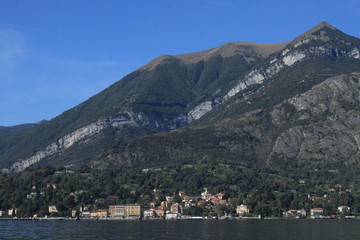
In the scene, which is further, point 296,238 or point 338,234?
point 338,234

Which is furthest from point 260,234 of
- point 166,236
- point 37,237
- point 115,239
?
point 37,237

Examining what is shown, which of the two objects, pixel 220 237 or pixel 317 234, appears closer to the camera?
pixel 220 237

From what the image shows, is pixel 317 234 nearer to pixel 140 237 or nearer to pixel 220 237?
pixel 220 237

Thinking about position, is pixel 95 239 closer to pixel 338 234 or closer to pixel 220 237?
pixel 220 237

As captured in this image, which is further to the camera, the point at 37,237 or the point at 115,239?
the point at 37,237

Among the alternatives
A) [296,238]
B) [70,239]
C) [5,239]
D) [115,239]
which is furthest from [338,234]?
[5,239]

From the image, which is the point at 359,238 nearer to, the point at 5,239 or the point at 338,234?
the point at 338,234

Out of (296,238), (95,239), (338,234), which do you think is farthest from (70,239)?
(338,234)
